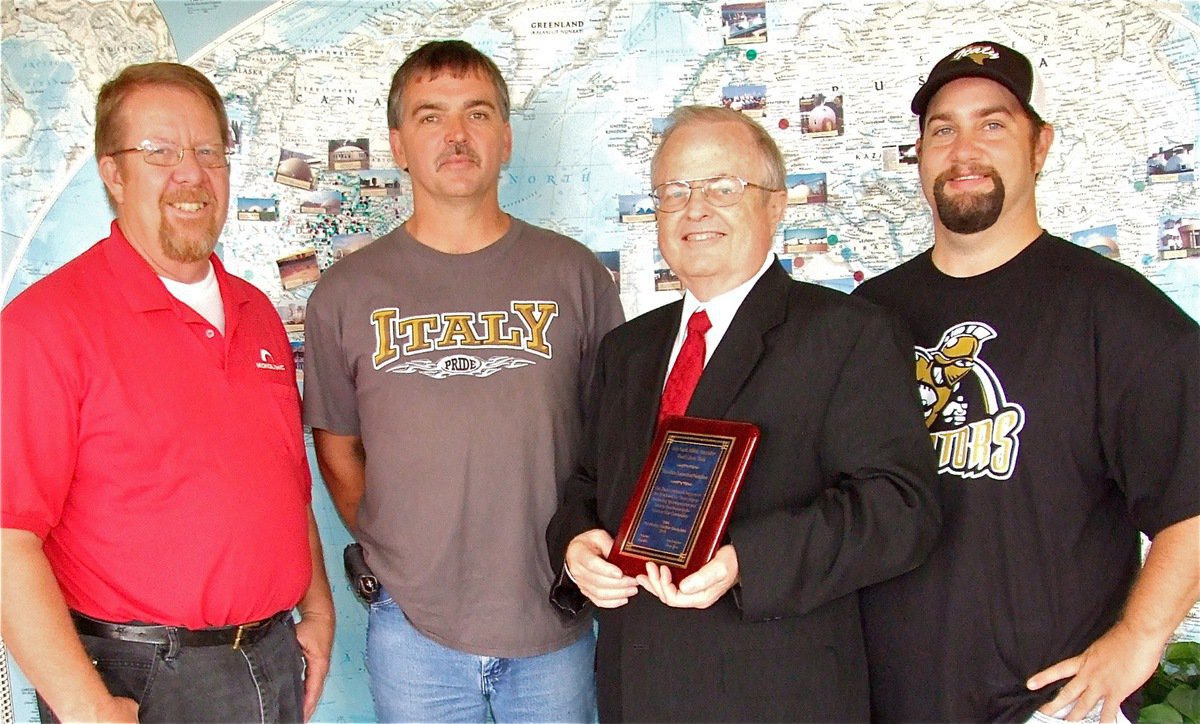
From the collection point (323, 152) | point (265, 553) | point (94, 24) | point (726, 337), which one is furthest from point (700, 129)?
point (94, 24)

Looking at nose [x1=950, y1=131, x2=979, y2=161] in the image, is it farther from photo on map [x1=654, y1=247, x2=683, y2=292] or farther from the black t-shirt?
photo on map [x1=654, y1=247, x2=683, y2=292]

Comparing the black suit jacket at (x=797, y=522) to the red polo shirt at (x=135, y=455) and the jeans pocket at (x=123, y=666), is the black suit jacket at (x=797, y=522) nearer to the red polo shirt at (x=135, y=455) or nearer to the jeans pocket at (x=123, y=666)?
the red polo shirt at (x=135, y=455)

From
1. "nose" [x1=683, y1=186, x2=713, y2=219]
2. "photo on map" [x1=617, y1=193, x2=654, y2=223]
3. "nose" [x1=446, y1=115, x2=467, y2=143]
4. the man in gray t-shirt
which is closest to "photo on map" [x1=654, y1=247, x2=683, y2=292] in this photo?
"photo on map" [x1=617, y1=193, x2=654, y2=223]

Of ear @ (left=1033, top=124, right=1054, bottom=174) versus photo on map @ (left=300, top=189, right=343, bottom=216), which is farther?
photo on map @ (left=300, top=189, right=343, bottom=216)

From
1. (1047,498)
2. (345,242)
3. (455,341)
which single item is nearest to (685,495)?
(1047,498)

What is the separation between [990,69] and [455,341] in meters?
1.52

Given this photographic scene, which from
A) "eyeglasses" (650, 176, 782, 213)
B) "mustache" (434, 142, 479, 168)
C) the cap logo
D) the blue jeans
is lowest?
the blue jeans

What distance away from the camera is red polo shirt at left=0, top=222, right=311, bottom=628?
1987mm

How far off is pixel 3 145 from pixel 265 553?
1.94 m

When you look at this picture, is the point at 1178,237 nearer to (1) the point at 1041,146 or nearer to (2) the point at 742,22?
(1) the point at 1041,146

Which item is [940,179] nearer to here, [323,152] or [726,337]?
[726,337]

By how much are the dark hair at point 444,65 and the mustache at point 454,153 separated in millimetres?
201

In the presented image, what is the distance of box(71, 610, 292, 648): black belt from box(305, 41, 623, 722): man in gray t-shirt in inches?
19.8

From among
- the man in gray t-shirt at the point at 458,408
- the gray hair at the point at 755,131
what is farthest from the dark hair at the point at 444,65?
the gray hair at the point at 755,131
